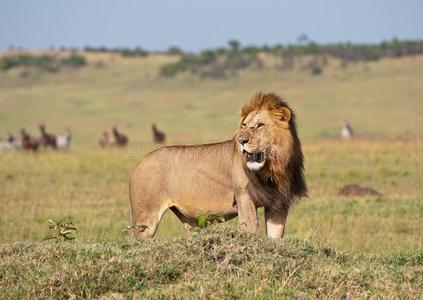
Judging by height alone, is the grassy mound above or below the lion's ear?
below

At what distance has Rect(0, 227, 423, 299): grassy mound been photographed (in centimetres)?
630

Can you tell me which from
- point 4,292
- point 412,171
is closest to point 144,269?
point 4,292

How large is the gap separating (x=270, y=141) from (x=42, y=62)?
215ft

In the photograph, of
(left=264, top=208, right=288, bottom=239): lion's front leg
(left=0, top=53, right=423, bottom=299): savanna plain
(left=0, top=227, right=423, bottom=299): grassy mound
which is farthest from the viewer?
(left=264, top=208, right=288, bottom=239): lion's front leg

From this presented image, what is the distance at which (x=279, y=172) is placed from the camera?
8.09 meters

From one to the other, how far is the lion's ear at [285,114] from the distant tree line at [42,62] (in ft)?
205

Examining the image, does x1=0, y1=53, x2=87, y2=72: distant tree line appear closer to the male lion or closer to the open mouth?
the male lion

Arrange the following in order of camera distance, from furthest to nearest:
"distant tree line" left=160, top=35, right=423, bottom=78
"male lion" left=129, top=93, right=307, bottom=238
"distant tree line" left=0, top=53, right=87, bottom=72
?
"distant tree line" left=0, top=53, right=87, bottom=72 < "distant tree line" left=160, top=35, right=423, bottom=78 < "male lion" left=129, top=93, right=307, bottom=238

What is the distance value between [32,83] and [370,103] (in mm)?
26828

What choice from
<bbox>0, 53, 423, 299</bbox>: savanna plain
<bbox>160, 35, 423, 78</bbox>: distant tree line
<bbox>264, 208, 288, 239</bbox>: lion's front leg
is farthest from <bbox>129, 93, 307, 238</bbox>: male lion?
<bbox>160, 35, 423, 78</bbox>: distant tree line

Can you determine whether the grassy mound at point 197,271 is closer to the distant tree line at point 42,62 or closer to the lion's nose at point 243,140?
the lion's nose at point 243,140

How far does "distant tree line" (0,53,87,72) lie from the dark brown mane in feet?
204

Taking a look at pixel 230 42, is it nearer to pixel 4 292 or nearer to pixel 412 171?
pixel 412 171

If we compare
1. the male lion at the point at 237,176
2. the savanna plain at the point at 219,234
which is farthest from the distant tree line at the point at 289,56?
the male lion at the point at 237,176
